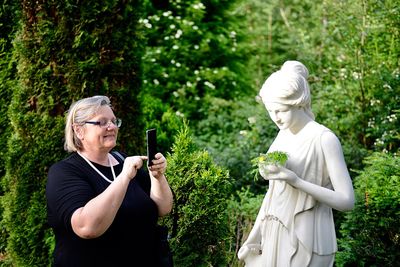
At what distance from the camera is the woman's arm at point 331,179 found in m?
3.74

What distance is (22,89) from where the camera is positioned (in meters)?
5.98

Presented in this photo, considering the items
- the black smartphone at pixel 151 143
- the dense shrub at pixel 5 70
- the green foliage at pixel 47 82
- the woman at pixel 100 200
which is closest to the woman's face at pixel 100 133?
the woman at pixel 100 200

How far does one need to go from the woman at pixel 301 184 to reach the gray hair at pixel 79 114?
1.04 m

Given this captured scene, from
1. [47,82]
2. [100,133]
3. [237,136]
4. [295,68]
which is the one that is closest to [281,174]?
[295,68]

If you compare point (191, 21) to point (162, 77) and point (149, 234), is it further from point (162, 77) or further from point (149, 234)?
point (149, 234)

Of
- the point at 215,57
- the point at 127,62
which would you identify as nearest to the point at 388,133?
the point at 127,62

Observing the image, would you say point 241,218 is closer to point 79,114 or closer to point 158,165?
point 158,165

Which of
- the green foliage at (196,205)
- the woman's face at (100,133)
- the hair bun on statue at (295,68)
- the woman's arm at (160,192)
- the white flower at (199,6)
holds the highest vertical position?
the hair bun on statue at (295,68)

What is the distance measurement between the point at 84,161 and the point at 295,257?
A: 55.7 inches

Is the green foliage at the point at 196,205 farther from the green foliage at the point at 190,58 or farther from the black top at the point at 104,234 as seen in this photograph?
the green foliage at the point at 190,58

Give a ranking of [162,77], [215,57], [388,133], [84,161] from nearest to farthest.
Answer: [84,161] < [388,133] < [162,77] < [215,57]

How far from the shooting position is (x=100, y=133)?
4039mm

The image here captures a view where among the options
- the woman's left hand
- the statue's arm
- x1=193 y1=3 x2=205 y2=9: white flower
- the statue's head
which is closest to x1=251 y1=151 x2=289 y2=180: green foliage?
the statue's arm

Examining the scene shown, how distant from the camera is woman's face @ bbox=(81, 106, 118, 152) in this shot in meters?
4.05
